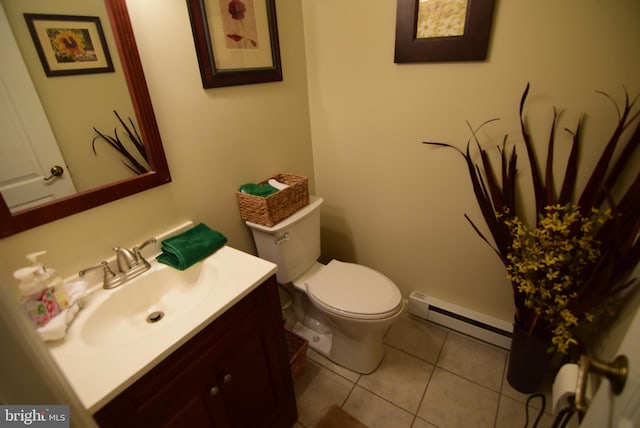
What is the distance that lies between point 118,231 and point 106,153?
27cm

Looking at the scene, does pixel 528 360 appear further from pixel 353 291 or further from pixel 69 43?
pixel 69 43

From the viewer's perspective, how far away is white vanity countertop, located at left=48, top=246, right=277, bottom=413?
69 cm

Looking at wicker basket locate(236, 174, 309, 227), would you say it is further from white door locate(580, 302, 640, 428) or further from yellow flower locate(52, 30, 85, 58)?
white door locate(580, 302, 640, 428)

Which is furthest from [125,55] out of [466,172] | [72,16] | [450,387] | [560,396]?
[450,387]

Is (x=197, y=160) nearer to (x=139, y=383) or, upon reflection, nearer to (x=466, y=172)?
(x=139, y=383)

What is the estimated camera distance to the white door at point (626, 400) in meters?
0.43

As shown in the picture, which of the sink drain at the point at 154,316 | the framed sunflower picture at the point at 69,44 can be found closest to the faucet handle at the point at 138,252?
the sink drain at the point at 154,316

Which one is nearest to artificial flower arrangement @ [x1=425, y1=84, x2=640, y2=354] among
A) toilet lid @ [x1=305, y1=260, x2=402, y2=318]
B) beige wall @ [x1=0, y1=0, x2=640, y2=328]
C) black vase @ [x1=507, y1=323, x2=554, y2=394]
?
black vase @ [x1=507, y1=323, x2=554, y2=394]

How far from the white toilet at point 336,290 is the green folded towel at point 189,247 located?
0.86 ft

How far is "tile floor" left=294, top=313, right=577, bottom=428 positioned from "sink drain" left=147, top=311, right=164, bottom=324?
848 millimetres

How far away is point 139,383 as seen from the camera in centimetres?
75

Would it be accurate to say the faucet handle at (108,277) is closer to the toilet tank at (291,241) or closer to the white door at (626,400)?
the toilet tank at (291,241)

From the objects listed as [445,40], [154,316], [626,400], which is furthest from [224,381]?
[445,40]

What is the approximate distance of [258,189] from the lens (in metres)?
1.47
